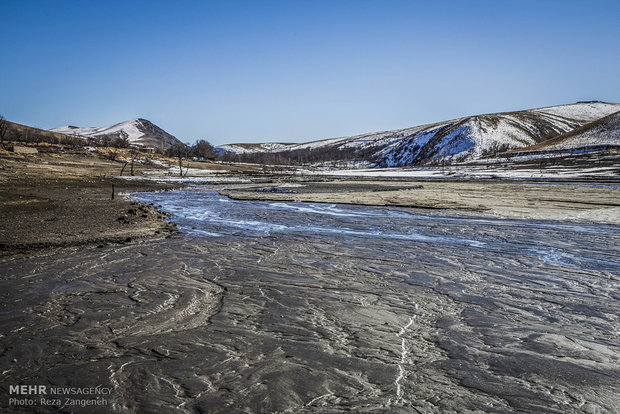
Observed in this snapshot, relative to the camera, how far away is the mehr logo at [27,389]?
14.2 feet

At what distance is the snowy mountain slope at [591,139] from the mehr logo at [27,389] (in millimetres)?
156790

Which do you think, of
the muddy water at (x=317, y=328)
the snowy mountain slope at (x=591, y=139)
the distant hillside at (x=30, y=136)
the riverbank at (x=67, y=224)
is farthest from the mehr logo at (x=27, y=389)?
the snowy mountain slope at (x=591, y=139)

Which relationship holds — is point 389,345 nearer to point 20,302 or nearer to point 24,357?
point 24,357

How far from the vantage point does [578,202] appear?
27.4 meters

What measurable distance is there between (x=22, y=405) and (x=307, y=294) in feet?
16.1

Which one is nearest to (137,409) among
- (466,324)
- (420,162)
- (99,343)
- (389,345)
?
(99,343)

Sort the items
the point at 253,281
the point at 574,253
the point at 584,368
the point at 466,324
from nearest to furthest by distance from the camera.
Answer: the point at 584,368
the point at 466,324
the point at 253,281
the point at 574,253

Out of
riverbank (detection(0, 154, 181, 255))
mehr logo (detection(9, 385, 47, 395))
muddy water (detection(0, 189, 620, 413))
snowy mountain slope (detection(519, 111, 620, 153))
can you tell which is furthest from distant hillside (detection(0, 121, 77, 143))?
snowy mountain slope (detection(519, 111, 620, 153))

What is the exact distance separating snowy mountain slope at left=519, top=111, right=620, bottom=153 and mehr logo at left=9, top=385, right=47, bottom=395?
514 ft

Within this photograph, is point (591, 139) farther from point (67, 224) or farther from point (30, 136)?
point (30, 136)

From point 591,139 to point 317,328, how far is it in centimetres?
16990

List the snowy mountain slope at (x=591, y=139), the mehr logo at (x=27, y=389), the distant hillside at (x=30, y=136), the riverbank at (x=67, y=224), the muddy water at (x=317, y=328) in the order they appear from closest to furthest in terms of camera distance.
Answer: the mehr logo at (x=27, y=389)
the muddy water at (x=317, y=328)
the riverbank at (x=67, y=224)
the distant hillside at (x=30, y=136)
the snowy mountain slope at (x=591, y=139)

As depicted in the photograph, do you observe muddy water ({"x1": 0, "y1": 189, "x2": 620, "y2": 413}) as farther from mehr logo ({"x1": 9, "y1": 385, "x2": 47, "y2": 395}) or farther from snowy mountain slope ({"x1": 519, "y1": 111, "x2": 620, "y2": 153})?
snowy mountain slope ({"x1": 519, "y1": 111, "x2": 620, "y2": 153})

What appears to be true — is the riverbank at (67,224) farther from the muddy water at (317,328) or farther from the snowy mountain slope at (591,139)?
the snowy mountain slope at (591,139)
